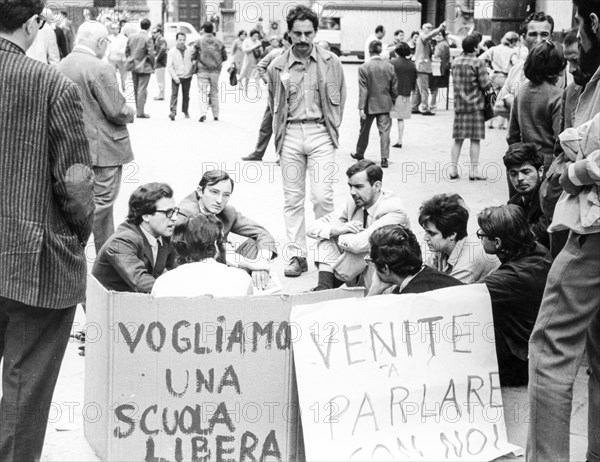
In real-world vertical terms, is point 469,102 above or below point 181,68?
below

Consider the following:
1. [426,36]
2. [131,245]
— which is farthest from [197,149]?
[131,245]

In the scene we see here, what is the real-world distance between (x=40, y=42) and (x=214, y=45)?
3.77 metres

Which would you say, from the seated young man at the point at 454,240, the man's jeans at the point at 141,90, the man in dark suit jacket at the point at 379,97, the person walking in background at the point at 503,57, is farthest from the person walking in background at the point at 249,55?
the seated young man at the point at 454,240

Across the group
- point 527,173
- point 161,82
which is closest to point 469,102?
point 527,173

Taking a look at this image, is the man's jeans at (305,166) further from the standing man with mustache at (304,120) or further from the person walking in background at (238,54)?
the person walking in background at (238,54)

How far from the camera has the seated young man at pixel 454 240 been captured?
533cm

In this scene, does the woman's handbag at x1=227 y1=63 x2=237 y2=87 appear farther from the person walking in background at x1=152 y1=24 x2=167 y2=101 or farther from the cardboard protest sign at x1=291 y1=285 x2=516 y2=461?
the cardboard protest sign at x1=291 y1=285 x2=516 y2=461

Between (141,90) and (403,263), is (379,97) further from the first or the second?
(403,263)

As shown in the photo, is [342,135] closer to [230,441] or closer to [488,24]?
[488,24]

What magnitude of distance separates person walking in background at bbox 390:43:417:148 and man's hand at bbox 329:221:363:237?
332 inches

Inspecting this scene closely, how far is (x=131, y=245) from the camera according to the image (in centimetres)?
528

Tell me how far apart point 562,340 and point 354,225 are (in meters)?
2.57

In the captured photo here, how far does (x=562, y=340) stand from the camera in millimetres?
3611

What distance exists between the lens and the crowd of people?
11.3 feet
